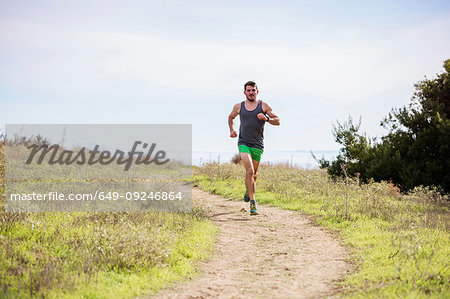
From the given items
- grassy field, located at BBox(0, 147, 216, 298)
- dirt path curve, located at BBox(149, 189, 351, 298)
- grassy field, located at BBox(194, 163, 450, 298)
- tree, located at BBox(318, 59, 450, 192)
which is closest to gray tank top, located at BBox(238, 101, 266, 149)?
dirt path curve, located at BBox(149, 189, 351, 298)

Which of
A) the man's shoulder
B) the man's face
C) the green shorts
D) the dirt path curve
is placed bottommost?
the dirt path curve

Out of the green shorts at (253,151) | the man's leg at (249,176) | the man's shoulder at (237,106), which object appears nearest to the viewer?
the man's leg at (249,176)

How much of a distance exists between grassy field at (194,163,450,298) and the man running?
2.10 meters

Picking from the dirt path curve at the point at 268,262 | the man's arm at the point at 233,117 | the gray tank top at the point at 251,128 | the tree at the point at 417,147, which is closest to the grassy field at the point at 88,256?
the dirt path curve at the point at 268,262

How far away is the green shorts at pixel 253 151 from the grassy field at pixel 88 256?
10.2 ft

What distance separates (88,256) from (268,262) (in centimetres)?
297

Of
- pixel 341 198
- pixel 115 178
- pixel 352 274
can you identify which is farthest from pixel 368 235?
pixel 115 178

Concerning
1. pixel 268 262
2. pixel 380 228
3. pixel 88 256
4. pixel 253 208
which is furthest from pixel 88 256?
pixel 380 228

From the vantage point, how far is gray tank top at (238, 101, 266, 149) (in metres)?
10.8

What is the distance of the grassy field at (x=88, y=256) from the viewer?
16.9 ft

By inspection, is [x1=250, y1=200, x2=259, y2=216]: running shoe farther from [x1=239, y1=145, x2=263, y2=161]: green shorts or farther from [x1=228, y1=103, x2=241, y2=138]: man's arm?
[x1=228, y1=103, x2=241, y2=138]: man's arm

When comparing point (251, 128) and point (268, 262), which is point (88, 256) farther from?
point (251, 128)

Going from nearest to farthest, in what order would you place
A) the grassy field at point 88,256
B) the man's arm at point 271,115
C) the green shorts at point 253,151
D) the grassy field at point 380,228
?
the grassy field at point 88,256
the grassy field at point 380,228
the man's arm at point 271,115
the green shorts at point 253,151

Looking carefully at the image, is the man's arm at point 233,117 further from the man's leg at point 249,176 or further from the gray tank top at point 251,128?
the man's leg at point 249,176
